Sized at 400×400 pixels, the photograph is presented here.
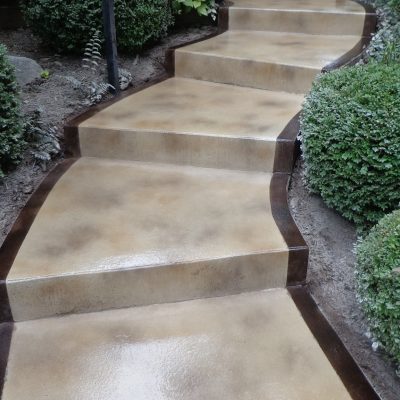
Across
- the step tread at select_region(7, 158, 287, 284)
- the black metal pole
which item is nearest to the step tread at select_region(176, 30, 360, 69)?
the black metal pole

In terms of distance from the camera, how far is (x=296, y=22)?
3.82m

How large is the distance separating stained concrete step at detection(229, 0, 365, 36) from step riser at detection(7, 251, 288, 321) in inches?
101

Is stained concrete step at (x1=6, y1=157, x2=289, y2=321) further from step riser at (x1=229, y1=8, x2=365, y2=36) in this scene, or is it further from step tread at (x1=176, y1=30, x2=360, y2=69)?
step riser at (x1=229, y1=8, x2=365, y2=36)

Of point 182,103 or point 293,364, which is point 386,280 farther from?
point 182,103

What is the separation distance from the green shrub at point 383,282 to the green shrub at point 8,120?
165cm

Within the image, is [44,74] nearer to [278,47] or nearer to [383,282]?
[278,47]

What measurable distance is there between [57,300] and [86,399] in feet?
1.40

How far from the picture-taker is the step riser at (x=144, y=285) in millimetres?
1680

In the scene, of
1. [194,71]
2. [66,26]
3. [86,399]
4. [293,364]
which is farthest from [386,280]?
[66,26]

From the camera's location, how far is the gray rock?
2.88 meters

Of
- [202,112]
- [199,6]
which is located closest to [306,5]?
[199,6]

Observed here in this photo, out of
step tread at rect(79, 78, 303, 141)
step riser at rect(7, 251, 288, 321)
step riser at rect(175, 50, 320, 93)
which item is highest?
step riser at rect(175, 50, 320, 93)

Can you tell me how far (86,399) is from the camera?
140 centimetres

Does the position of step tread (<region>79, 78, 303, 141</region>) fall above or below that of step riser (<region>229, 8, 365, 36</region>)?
below
